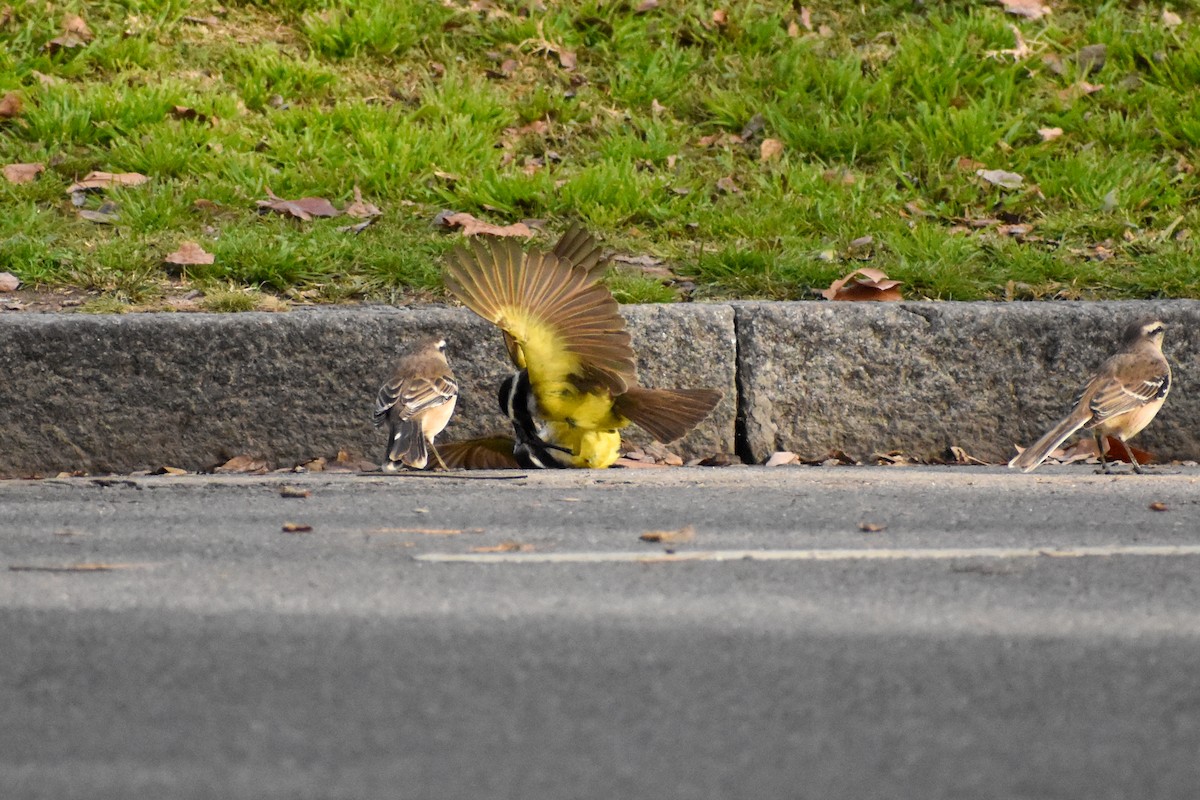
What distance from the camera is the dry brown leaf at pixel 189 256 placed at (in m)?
6.70

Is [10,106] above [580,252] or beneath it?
above

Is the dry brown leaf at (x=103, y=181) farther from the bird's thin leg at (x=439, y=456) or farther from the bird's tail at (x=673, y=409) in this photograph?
the bird's tail at (x=673, y=409)

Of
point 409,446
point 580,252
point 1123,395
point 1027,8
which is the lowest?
point 409,446

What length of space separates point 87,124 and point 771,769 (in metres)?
6.54

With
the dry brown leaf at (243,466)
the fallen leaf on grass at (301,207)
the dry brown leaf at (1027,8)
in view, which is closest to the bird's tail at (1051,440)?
the dry brown leaf at (243,466)

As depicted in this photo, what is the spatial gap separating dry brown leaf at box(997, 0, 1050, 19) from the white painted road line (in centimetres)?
586

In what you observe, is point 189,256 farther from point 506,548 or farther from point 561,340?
point 506,548

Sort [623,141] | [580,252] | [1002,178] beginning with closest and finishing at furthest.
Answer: [580,252], [1002,178], [623,141]

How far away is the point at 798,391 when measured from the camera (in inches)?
247

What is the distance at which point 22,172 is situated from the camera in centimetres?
750

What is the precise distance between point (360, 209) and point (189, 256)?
95 centimetres

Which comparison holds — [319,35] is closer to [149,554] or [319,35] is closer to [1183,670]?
[149,554]

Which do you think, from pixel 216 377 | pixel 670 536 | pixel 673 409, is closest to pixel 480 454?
pixel 673 409

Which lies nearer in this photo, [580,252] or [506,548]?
[506,548]
